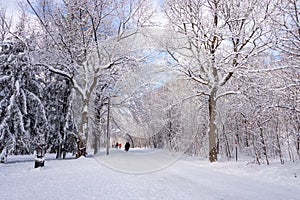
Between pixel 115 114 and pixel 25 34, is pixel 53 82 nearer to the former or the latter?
pixel 25 34

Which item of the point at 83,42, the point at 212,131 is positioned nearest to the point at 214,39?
the point at 212,131

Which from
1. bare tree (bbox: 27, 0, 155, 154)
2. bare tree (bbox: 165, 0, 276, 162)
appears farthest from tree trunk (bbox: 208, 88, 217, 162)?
bare tree (bbox: 27, 0, 155, 154)

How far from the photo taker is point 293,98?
8.77 meters

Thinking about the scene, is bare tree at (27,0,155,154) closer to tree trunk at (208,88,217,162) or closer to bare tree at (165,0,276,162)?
bare tree at (165,0,276,162)

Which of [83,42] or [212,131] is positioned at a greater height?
[83,42]

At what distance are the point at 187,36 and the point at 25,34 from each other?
9.37 metres

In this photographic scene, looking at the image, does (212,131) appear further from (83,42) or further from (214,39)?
(83,42)

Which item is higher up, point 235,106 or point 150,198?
point 235,106

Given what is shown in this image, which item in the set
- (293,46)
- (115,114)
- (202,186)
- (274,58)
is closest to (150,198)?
(202,186)

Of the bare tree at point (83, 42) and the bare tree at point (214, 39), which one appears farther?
the bare tree at point (83, 42)

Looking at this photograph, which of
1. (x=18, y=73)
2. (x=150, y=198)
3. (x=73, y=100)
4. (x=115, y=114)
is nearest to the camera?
(x=150, y=198)

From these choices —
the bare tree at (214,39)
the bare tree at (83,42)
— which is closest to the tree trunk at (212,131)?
the bare tree at (214,39)

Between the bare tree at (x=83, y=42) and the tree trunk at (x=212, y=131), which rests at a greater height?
the bare tree at (x=83, y=42)

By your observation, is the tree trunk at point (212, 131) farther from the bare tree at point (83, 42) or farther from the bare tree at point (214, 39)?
the bare tree at point (83, 42)
